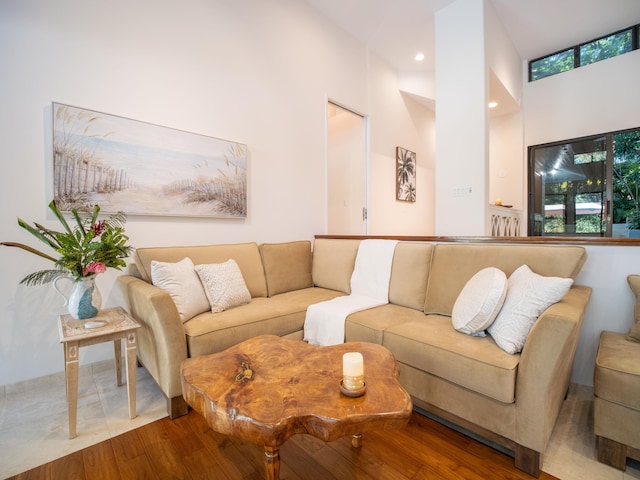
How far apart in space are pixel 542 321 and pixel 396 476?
0.88 m

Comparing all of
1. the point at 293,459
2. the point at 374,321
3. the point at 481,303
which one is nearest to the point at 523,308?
the point at 481,303

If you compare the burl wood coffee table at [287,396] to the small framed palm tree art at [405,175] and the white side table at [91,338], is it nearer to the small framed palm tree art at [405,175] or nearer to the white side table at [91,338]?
the white side table at [91,338]

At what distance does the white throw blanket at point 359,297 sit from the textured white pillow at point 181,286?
785 mm

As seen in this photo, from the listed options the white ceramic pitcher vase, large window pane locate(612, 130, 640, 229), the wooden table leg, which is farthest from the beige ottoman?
large window pane locate(612, 130, 640, 229)

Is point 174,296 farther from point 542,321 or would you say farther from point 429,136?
point 429,136

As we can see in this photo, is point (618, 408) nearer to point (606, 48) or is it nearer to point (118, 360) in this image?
point (118, 360)

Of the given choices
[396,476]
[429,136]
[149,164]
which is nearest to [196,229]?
[149,164]

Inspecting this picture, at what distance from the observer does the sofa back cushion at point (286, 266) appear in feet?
8.89

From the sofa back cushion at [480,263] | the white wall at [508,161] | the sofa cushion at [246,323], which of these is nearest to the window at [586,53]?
the white wall at [508,161]

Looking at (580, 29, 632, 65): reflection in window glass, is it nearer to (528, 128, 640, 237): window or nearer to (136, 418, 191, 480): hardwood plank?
(528, 128, 640, 237): window

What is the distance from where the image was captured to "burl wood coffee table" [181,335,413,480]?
92 cm

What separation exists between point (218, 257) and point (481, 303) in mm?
1898

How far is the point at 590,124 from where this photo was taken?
4.22 m

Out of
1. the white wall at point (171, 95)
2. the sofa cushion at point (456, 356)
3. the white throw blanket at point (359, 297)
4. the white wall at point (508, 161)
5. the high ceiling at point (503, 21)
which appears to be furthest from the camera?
the white wall at point (508, 161)
